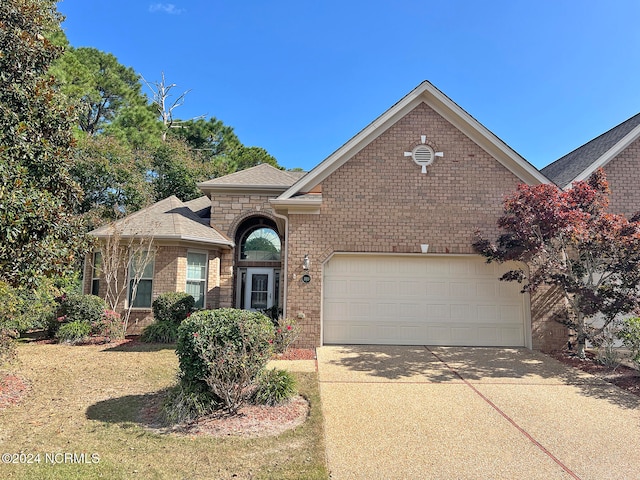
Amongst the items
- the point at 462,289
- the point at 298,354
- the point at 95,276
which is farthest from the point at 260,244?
the point at 462,289

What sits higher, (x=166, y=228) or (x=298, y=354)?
(x=166, y=228)

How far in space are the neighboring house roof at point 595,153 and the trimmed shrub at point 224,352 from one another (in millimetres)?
10172

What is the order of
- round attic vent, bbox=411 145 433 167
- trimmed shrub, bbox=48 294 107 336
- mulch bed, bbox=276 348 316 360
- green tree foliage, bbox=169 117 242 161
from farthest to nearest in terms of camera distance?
green tree foliage, bbox=169 117 242 161
trimmed shrub, bbox=48 294 107 336
round attic vent, bbox=411 145 433 167
mulch bed, bbox=276 348 316 360

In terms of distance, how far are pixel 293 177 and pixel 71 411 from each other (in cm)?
1219

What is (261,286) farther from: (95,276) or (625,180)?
(625,180)

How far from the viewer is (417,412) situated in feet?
17.6

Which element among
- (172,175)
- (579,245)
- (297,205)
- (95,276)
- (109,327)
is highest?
(172,175)

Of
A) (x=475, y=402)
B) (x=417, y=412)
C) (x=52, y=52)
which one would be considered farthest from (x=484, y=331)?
(x=52, y=52)

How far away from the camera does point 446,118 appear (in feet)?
32.9

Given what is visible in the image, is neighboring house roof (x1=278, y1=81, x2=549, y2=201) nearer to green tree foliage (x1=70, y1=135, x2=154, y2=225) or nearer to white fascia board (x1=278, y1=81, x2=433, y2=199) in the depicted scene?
white fascia board (x1=278, y1=81, x2=433, y2=199)

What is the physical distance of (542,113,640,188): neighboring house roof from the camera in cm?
1055

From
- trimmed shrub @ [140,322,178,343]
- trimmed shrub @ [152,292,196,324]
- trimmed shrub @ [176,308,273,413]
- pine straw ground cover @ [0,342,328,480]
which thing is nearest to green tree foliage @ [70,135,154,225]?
trimmed shrub @ [152,292,196,324]

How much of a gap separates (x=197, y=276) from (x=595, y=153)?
1377cm

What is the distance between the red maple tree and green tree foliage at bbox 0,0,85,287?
8.88 metres
